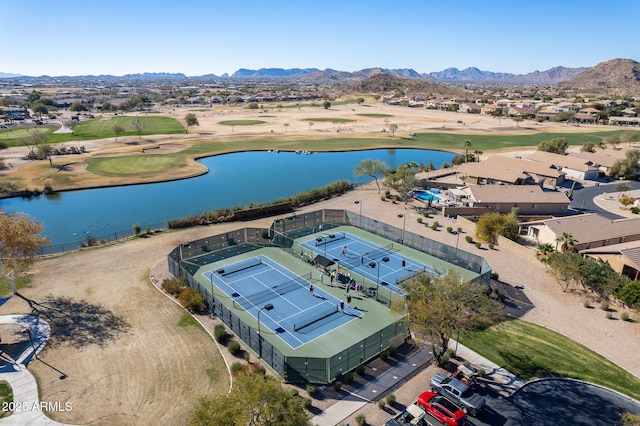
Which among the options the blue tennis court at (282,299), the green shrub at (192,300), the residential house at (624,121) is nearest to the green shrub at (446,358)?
the blue tennis court at (282,299)

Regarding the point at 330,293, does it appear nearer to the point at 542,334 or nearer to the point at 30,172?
the point at 542,334

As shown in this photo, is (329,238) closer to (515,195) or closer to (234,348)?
(234,348)

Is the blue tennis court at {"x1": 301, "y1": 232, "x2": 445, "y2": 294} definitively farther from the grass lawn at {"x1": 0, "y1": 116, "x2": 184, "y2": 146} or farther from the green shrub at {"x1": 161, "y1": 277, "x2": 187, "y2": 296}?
the grass lawn at {"x1": 0, "y1": 116, "x2": 184, "y2": 146}

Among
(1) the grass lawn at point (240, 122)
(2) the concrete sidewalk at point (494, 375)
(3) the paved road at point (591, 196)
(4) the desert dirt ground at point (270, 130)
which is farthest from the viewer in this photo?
(1) the grass lawn at point (240, 122)

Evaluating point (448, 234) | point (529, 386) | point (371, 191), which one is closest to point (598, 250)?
point (448, 234)

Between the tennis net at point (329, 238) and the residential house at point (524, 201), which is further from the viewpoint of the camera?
the residential house at point (524, 201)

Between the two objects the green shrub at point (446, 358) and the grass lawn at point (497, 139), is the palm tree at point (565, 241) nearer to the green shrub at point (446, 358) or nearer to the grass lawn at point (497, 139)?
the green shrub at point (446, 358)

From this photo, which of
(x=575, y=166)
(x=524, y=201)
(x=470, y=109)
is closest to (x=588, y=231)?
(x=524, y=201)
